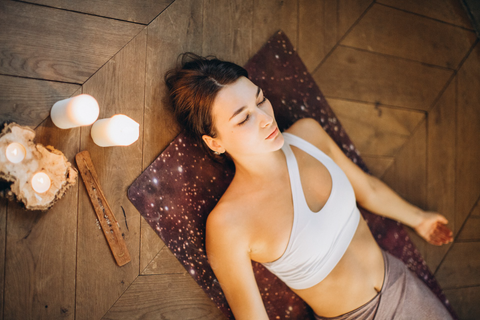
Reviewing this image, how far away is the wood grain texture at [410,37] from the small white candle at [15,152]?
4.39ft

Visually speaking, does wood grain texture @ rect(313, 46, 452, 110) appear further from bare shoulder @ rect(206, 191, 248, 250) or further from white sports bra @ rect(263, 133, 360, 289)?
bare shoulder @ rect(206, 191, 248, 250)

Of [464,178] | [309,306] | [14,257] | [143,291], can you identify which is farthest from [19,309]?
[464,178]

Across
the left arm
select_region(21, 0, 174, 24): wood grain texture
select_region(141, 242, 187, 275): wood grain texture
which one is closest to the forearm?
the left arm

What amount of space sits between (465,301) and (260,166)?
1.32 m

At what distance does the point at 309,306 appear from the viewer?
1.41 metres

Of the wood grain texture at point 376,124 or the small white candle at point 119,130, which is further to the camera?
the wood grain texture at point 376,124

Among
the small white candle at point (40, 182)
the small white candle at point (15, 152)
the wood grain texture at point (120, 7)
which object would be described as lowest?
the small white candle at point (40, 182)

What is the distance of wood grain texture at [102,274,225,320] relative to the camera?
117 centimetres

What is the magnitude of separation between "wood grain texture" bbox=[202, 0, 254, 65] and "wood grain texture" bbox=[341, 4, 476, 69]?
0.48 metres

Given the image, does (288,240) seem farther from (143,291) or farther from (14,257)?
(14,257)

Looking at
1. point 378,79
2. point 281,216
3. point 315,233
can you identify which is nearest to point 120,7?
point 281,216

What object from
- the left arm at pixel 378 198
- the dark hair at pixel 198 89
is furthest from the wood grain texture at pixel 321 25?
the dark hair at pixel 198 89

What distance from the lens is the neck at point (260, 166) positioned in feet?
3.85

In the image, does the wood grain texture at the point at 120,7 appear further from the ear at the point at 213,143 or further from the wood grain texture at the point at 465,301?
the wood grain texture at the point at 465,301
